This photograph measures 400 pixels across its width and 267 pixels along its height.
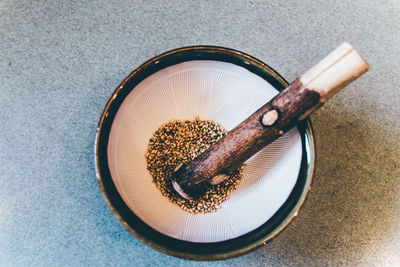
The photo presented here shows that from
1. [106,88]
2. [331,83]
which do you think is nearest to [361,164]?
[331,83]

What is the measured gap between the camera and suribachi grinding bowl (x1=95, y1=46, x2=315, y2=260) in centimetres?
77

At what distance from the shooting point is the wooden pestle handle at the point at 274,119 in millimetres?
632

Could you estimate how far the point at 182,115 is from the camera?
96 centimetres

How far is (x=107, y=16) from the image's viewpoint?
1.12 metres

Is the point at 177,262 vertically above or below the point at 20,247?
below

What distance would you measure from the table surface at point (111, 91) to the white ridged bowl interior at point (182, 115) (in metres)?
0.24

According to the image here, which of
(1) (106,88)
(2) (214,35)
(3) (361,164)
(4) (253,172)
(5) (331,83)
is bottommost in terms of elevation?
(3) (361,164)

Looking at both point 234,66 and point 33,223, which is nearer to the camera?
point 234,66

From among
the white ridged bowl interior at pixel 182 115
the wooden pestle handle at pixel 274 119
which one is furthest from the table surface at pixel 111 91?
the wooden pestle handle at pixel 274 119

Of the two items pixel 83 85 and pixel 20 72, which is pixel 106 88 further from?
pixel 20 72

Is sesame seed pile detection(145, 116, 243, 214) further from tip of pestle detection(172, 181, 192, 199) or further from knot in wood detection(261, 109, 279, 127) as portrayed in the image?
knot in wood detection(261, 109, 279, 127)

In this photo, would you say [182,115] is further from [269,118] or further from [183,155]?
[269,118]

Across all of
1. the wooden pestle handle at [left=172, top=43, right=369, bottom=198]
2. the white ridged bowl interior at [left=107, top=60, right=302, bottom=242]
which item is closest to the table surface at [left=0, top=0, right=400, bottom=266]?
the white ridged bowl interior at [left=107, top=60, right=302, bottom=242]

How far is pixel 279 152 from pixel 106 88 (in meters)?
0.65
